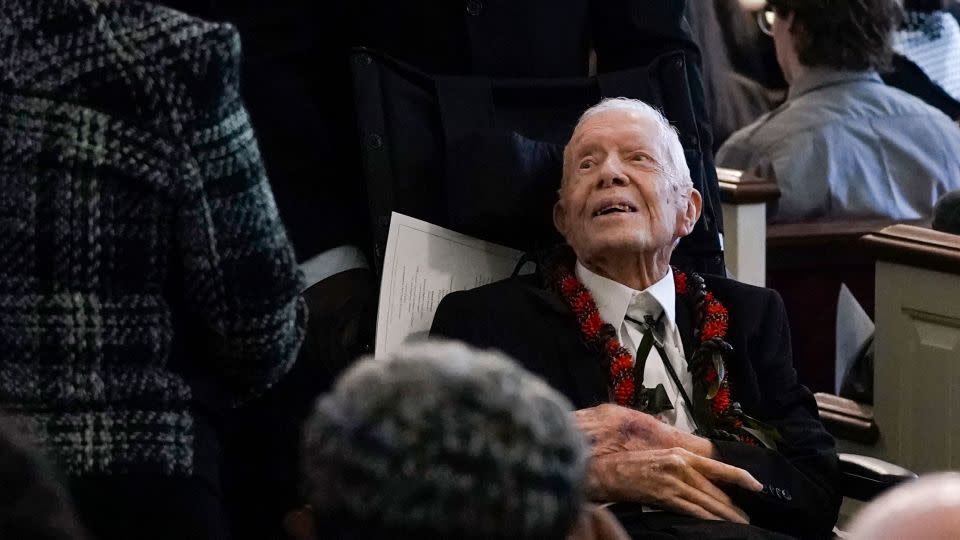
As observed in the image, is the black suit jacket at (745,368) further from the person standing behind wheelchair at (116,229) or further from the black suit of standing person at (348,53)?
the person standing behind wheelchair at (116,229)

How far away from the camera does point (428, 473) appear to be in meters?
0.90

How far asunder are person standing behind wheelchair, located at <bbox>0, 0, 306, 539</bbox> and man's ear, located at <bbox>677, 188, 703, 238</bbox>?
123cm

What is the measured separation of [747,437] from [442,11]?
1.00 m

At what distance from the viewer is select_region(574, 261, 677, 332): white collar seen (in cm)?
264

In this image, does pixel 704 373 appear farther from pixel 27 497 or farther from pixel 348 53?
pixel 27 497

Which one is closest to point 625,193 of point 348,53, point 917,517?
point 348,53

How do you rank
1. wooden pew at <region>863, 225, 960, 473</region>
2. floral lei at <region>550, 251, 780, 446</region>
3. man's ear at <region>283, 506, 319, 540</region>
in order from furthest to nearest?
1. wooden pew at <region>863, 225, 960, 473</region>
2. floral lei at <region>550, 251, 780, 446</region>
3. man's ear at <region>283, 506, 319, 540</region>

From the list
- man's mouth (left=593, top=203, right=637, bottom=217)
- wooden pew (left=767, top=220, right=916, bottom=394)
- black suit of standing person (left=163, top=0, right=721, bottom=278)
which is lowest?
wooden pew (left=767, top=220, right=916, bottom=394)

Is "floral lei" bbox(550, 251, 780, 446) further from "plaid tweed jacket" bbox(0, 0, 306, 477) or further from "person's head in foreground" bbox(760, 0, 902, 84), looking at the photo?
Result: "person's head in foreground" bbox(760, 0, 902, 84)

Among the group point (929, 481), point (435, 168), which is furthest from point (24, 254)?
point (435, 168)

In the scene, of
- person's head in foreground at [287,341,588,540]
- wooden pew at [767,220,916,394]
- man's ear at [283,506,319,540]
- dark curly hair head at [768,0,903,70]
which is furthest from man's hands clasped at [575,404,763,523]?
dark curly hair head at [768,0,903,70]

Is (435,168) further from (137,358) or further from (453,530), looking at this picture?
(453,530)

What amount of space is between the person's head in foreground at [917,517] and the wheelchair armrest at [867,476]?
1610mm

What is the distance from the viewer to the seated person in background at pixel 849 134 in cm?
454
